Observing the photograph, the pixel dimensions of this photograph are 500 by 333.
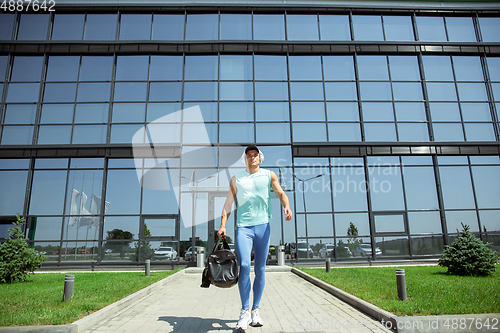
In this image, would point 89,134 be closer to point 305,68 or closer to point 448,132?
point 305,68

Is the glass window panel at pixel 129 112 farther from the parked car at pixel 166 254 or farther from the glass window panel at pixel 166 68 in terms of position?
the parked car at pixel 166 254

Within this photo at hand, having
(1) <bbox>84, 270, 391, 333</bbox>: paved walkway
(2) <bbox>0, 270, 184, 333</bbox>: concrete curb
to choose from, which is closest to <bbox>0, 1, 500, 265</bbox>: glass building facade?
(1) <bbox>84, 270, 391, 333</bbox>: paved walkway

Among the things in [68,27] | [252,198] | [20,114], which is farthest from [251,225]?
[68,27]

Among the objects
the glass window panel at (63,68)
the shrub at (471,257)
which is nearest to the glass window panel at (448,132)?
the shrub at (471,257)

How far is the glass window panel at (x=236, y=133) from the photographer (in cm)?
1592

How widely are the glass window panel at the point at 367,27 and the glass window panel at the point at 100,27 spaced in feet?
41.6

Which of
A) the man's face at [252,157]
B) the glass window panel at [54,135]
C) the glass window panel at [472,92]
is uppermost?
the glass window panel at [472,92]

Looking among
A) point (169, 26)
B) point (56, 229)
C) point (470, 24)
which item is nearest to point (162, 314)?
point (56, 229)

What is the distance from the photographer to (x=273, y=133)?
16016 millimetres

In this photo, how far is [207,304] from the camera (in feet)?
21.5

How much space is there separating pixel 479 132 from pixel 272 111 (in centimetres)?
1037

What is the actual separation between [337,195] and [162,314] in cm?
1120

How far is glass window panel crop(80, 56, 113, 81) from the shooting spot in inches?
650

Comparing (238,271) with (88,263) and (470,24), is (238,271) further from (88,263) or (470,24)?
(470,24)
